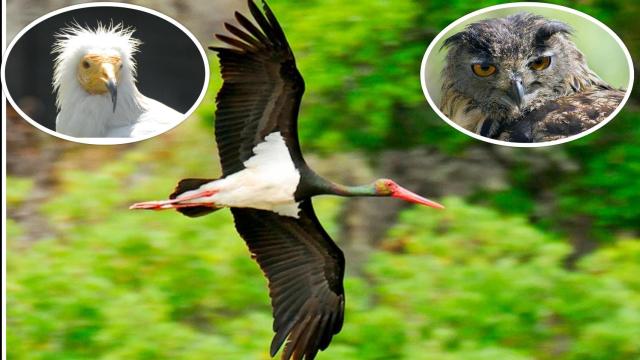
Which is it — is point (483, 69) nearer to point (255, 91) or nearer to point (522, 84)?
point (522, 84)

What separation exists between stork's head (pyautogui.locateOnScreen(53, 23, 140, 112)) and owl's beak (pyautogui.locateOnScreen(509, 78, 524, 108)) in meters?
1.90

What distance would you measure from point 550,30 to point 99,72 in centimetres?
229

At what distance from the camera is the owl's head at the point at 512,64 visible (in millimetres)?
8055

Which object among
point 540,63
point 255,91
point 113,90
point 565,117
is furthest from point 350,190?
point 540,63

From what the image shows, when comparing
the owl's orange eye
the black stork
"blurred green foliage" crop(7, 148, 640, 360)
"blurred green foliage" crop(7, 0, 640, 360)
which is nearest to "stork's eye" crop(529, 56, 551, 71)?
the owl's orange eye

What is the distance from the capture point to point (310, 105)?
8.82 m

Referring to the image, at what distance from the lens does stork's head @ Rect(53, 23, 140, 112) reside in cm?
800

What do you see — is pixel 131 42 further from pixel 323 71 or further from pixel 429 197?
pixel 429 197

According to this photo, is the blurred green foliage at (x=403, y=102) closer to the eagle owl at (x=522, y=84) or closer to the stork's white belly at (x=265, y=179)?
the eagle owl at (x=522, y=84)

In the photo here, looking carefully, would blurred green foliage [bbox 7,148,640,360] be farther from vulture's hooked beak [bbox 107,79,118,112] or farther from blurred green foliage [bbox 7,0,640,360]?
vulture's hooked beak [bbox 107,79,118,112]

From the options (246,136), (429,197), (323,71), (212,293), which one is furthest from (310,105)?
(246,136)

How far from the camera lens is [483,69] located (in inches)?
326

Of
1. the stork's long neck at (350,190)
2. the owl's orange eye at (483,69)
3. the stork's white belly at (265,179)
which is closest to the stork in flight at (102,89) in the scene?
the stork's white belly at (265,179)

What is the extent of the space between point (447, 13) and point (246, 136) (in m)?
2.73
